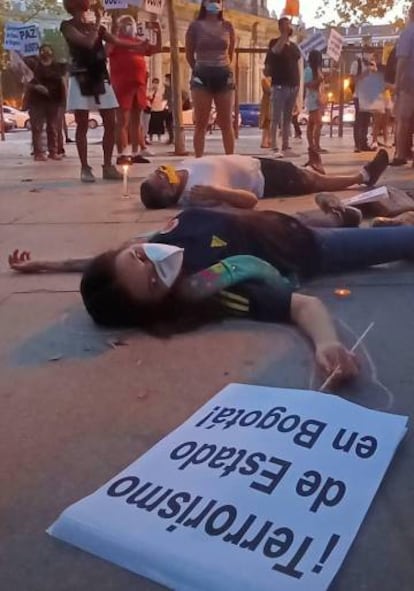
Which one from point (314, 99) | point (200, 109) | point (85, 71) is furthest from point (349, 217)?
point (314, 99)

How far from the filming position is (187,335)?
313cm

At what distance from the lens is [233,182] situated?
5.58 metres

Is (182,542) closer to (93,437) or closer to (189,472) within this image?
(189,472)

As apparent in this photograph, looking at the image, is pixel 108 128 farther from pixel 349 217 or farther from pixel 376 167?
pixel 349 217

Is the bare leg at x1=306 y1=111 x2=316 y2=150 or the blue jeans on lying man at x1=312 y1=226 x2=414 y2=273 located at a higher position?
the bare leg at x1=306 y1=111 x2=316 y2=150

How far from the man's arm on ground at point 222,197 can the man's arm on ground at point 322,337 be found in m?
2.01

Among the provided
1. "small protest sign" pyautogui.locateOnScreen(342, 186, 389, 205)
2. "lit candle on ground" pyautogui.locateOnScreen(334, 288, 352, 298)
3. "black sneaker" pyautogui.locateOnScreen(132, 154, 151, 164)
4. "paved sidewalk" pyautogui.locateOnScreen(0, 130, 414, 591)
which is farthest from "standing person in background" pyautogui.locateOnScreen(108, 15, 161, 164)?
"lit candle on ground" pyautogui.locateOnScreen(334, 288, 352, 298)

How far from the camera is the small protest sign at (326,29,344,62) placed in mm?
15969

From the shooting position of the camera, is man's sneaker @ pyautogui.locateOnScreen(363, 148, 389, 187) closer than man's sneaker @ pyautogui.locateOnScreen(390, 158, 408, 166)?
Yes

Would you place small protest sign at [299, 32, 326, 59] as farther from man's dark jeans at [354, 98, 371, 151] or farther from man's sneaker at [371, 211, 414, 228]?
man's sneaker at [371, 211, 414, 228]

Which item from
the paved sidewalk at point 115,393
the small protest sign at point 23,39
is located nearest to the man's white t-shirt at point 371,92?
the small protest sign at point 23,39

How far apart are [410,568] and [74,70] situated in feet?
22.2

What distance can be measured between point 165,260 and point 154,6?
9803 millimetres

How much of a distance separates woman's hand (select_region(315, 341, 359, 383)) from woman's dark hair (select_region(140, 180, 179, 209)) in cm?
306
